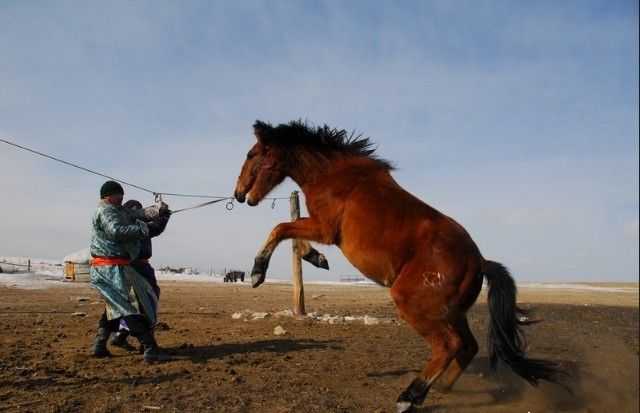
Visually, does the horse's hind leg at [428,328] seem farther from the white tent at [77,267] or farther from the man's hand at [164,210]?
the white tent at [77,267]

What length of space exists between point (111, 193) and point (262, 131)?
240 cm

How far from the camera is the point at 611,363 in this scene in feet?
26.7

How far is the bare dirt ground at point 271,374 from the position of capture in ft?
16.4

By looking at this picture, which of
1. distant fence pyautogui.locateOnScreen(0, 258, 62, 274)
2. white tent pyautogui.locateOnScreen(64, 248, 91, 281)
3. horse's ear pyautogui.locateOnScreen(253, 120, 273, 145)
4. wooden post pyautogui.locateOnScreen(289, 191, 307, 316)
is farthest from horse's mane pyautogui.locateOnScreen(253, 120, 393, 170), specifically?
distant fence pyautogui.locateOnScreen(0, 258, 62, 274)

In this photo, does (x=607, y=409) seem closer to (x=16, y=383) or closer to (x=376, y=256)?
(x=376, y=256)

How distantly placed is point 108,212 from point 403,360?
467 cm

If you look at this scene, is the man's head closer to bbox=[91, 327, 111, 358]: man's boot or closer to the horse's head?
bbox=[91, 327, 111, 358]: man's boot

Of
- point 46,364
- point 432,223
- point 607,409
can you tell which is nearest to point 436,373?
point 432,223

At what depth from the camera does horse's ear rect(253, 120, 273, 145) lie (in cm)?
600

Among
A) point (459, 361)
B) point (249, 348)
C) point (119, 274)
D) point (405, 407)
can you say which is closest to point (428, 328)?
point (459, 361)

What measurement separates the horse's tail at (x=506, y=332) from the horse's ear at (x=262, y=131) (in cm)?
286

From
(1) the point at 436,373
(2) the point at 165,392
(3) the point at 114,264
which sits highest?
(3) the point at 114,264

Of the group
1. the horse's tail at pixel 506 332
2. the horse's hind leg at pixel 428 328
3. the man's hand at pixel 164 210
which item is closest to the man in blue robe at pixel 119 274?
the man's hand at pixel 164 210

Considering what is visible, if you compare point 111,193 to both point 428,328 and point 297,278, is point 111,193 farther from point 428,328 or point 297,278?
point 297,278
